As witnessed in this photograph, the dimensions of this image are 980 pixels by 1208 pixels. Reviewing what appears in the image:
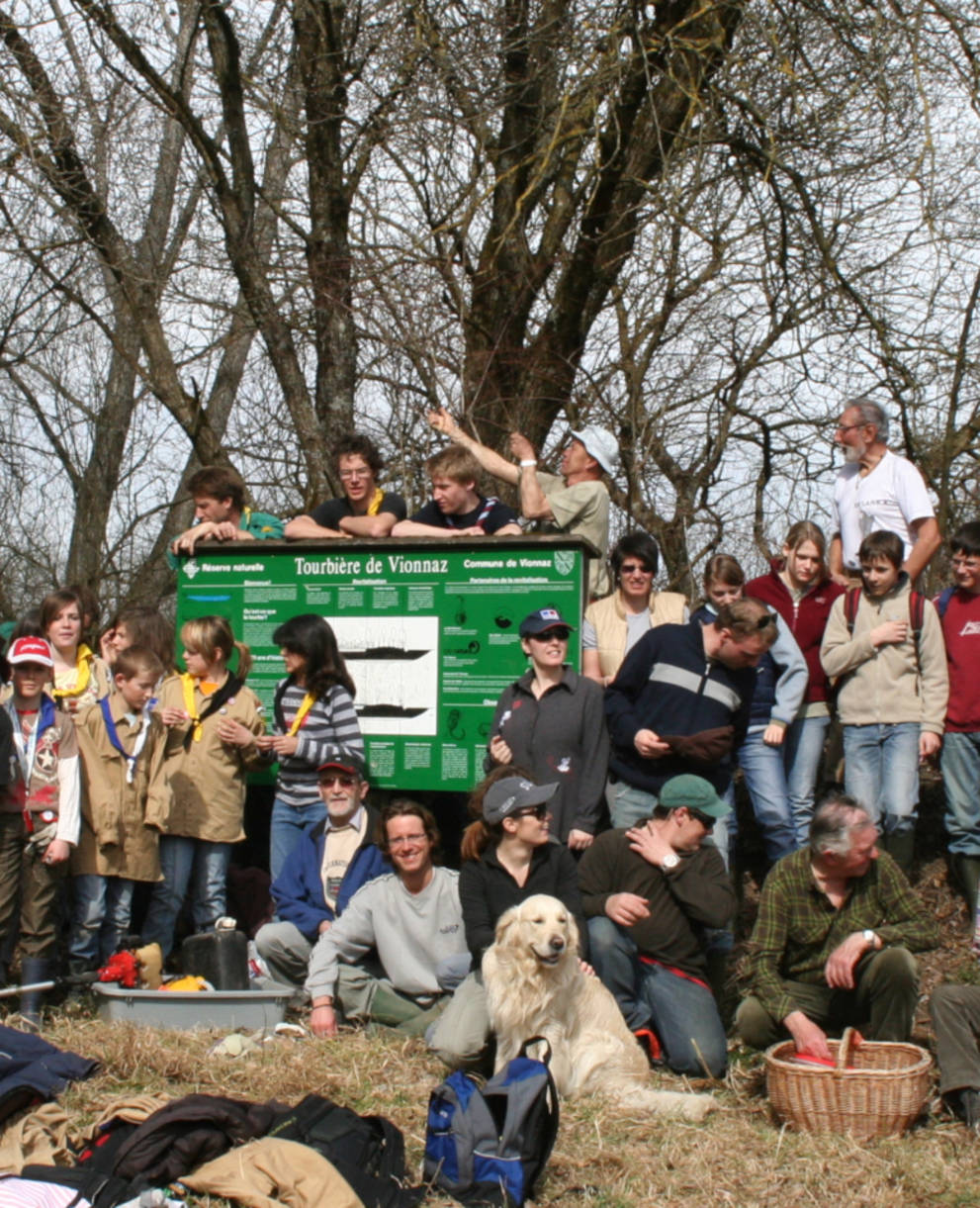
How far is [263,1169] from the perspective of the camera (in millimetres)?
4258

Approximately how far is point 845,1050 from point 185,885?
11.5 feet

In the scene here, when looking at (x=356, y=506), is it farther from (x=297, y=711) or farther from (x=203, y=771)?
(x=203, y=771)

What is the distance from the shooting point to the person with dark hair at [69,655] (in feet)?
24.5

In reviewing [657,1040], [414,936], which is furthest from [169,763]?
[657,1040]

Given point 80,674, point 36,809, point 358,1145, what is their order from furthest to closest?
1. point 80,674
2. point 36,809
3. point 358,1145

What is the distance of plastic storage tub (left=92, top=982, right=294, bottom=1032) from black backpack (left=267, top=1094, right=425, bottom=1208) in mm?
1603

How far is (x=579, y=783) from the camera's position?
22.2 ft

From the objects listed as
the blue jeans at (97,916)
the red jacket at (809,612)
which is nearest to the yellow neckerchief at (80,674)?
the blue jeans at (97,916)

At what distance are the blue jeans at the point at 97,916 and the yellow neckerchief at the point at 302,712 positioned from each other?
1.10 meters

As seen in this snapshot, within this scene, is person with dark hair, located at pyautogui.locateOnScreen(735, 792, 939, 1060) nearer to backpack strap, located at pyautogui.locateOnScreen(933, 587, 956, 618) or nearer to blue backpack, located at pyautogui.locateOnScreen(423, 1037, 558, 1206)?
blue backpack, located at pyautogui.locateOnScreen(423, 1037, 558, 1206)

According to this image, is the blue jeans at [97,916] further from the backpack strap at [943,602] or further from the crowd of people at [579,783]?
the backpack strap at [943,602]

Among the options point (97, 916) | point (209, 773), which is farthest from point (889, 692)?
point (97, 916)

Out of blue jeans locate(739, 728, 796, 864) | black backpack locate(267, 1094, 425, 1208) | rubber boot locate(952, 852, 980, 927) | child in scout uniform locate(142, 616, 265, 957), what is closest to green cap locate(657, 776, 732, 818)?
blue jeans locate(739, 728, 796, 864)

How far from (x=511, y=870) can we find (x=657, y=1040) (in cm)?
98
